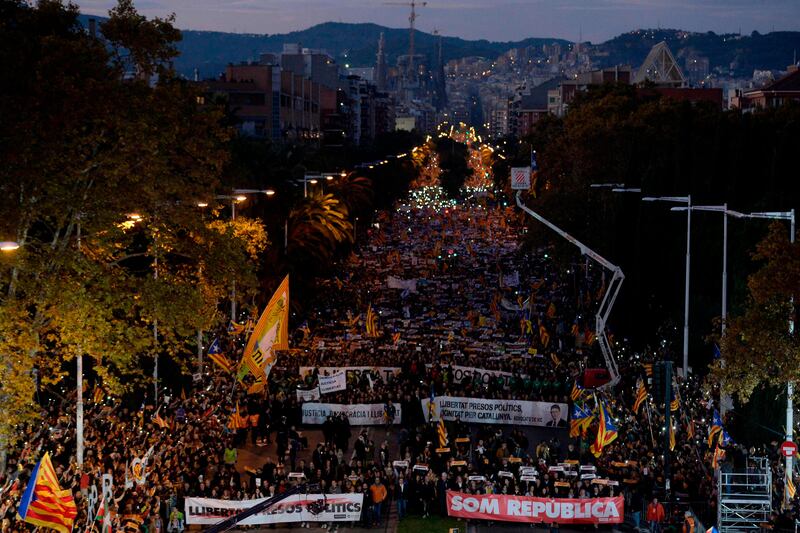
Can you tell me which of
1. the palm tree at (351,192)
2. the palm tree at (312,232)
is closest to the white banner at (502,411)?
the palm tree at (312,232)

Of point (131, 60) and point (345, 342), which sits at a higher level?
point (131, 60)

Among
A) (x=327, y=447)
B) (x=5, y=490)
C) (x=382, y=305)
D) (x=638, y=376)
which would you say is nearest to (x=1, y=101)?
(x=5, y=490)

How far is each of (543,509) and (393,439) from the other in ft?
26.3

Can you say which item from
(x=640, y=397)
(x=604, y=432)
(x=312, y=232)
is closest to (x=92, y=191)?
(x=604, y=432)

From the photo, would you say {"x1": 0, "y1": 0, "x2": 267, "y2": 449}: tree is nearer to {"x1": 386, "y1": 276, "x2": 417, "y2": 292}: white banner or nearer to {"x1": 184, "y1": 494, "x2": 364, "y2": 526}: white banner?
{"x1": 184, "y1": 494, "x2": 364, "y2": 526}: white banner

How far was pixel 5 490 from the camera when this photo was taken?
71.5 ft

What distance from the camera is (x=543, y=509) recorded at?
2442 cm

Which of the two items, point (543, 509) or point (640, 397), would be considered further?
point (640, 397)

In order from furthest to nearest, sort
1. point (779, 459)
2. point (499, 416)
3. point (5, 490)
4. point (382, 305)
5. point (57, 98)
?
1. point (382, 305)
2. point (499, 416)
3. point (779, 459)
4. point (57, 98)
5. point (5, 490)

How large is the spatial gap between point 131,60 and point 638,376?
17451 mm

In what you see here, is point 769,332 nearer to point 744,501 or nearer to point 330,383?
point 744,501

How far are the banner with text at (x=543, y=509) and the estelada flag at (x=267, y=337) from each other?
285 inches

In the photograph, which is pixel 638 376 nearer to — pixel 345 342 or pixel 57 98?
pixel 345 342

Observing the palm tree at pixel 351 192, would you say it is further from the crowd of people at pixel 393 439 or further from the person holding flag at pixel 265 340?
the person holding flag at pixel 265 340
